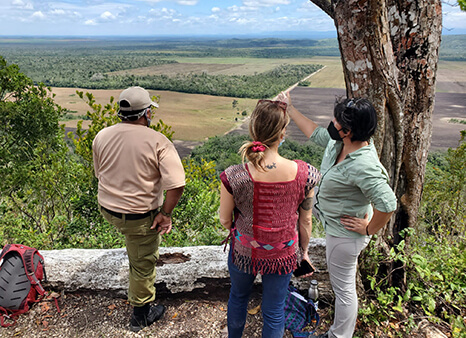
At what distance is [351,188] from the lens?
76.2 inches

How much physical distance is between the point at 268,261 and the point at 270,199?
351 millimetres

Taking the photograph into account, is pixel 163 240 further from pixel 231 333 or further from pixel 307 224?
pixel 307 224

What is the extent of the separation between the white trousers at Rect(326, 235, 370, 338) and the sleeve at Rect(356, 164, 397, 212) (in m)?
0.33

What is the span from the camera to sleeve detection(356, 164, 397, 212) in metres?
1.77

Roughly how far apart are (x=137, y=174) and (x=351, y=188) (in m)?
1.26

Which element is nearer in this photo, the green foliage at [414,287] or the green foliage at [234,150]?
the green foliage at [414,287]

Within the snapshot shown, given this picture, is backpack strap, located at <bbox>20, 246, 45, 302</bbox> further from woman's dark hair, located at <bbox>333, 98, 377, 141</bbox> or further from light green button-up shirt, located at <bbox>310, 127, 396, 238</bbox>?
woman's dark hair, located at <bbox>333, 98, 377, 141</bbox>

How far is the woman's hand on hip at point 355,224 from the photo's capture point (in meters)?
1.97

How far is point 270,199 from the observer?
1.75m

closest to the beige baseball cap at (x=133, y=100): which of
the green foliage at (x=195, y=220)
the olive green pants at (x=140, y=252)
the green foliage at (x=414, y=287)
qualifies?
the olive green pants at (x=140, y=252)

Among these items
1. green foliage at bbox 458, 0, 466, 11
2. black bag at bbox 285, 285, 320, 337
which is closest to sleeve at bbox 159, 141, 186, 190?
black bag at bbox 285, 285, 320, 337

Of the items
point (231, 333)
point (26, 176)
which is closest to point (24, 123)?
point (26, 176)

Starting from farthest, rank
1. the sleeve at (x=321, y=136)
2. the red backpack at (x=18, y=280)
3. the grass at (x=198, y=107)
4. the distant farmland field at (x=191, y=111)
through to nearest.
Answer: the grass at (x=198, y=107)
the distant farmland field at (x=191, y=111)
the red backpack at (x=18, y=280)
the sleeve at (x=321, y=136)

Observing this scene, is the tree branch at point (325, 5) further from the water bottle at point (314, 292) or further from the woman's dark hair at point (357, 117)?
the water bottle at point (314, 292)
